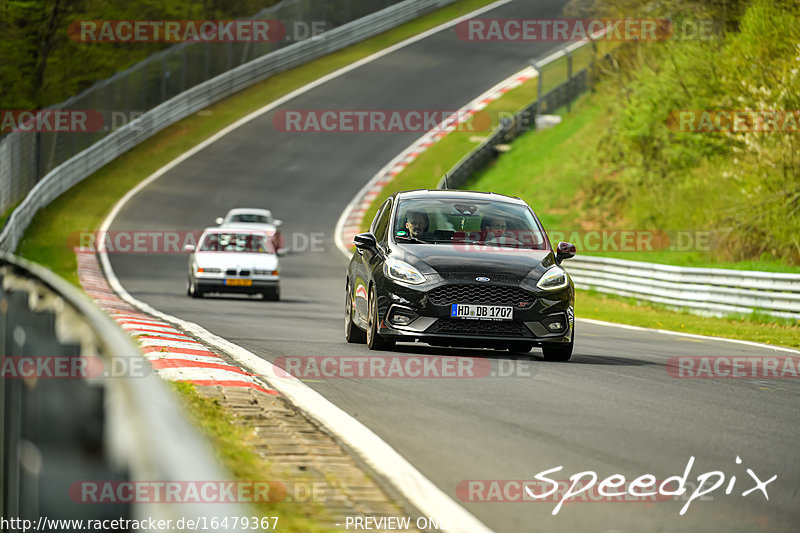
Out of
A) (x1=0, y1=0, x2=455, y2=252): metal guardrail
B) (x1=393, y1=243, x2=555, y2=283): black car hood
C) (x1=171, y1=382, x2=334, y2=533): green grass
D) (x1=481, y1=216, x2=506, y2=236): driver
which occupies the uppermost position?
(x1=0, y1=0, x2=455, y2=252): metal guardrail

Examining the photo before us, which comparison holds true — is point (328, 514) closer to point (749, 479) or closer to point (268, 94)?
point (749, 479)

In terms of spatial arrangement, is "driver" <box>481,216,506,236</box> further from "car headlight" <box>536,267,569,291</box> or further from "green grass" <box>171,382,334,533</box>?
"green grass" <box>171,382,334,533</box>

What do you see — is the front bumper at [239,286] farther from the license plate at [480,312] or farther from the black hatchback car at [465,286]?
the license plate at [480,312]

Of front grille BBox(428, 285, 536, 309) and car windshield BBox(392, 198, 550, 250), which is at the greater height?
car windshield BBox(392, 198, 550, 250)

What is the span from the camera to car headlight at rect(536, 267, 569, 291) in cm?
1266

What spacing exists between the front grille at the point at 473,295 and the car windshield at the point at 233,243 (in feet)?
44.9

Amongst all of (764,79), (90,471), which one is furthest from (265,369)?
(764,79)

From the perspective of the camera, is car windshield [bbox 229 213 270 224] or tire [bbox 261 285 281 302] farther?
car windshield [bbox 229 213 270 224]

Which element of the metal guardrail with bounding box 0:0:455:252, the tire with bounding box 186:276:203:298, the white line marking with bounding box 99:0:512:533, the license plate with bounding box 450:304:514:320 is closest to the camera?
the white line marking with bounding box 99:0:512:533

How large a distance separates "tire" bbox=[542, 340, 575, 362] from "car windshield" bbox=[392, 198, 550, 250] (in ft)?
4.23

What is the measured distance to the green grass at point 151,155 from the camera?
35656 mm

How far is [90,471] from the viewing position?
14.2ft

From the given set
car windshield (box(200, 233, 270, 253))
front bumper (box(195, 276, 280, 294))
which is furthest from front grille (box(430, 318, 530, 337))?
car windshield (box(200, 233, 270, 253))

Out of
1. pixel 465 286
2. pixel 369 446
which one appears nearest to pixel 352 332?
pixel 465 286
